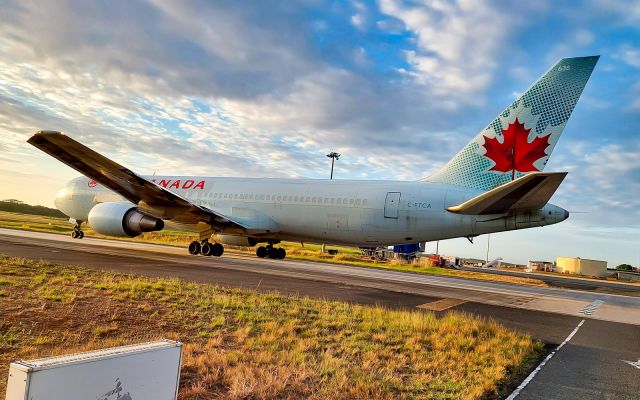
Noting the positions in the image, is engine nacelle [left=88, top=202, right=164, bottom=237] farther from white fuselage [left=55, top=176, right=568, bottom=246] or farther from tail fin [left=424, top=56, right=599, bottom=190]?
tail fin [left=424, top=56, right=599, bottom=190]

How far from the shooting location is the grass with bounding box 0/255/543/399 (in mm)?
Result: 5195

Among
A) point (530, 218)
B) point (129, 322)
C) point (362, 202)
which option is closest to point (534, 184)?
point (530, 218)

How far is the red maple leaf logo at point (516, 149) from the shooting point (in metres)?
16.7

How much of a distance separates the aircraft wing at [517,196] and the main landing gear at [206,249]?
1344 centimetres

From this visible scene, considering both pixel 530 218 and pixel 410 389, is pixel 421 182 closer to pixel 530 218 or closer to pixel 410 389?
pixel 530 218

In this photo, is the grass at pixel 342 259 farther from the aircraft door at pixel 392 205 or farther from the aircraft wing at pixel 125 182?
the aircraft door at pixel 392 205

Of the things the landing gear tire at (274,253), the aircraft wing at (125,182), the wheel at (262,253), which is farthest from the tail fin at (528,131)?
the wheel at (262,253)

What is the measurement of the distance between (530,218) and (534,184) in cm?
294

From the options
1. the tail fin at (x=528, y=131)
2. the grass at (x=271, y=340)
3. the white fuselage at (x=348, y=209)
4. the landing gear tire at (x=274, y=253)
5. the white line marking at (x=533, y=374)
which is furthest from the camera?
A: the landing gear tire at (x=274, y=253)

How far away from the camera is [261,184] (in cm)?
2455

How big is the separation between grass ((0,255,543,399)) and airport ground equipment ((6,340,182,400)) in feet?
4.55

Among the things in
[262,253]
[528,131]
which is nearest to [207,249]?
[262,253]

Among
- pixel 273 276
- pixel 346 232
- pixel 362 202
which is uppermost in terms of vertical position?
pixel 362 202

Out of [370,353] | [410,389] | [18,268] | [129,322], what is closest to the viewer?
[410,389]
